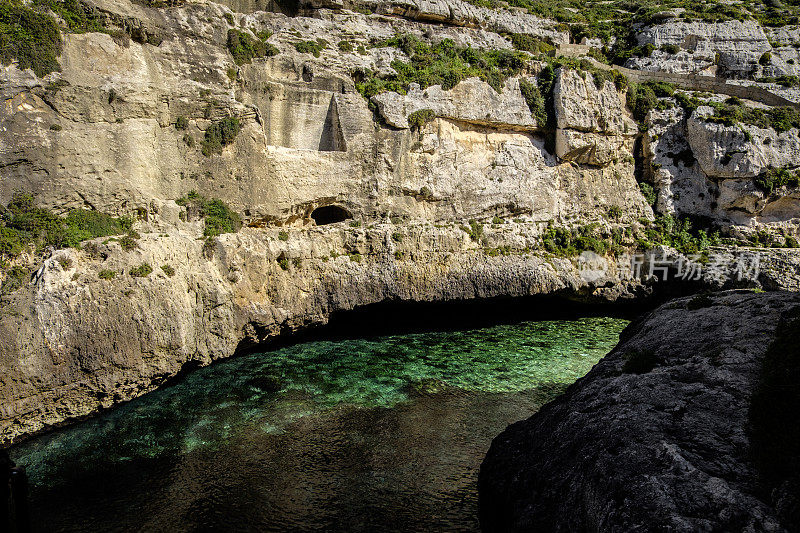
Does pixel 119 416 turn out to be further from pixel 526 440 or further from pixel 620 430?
A: pixel 620 430

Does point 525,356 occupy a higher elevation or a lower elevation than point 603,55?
lower

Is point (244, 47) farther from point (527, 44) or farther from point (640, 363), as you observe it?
point (640, 363)

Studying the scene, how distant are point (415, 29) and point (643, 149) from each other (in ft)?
45.7

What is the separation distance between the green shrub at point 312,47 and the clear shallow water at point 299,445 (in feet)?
40.7

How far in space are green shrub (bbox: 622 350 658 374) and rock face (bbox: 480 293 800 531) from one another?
0.05 feet

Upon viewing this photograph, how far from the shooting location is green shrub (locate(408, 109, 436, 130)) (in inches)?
837

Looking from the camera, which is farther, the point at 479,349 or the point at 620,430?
the point at 479,349

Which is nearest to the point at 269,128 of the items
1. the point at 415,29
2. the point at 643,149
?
the point at 415,29

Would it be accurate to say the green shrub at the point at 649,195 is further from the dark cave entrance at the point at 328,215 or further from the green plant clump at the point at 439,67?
the dark cave entrance at the point at 328,215

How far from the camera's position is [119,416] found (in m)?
13.6

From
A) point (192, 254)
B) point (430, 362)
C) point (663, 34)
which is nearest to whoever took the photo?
point (192, 254)

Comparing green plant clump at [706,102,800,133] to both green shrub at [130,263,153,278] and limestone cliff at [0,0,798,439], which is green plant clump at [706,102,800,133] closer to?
limestone cliff at [0,0,798,439]

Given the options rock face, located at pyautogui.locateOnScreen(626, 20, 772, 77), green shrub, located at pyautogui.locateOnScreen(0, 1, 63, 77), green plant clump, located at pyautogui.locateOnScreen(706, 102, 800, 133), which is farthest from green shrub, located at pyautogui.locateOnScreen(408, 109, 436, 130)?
rock face, located at pyautogui.locateOnScreen(626, 20, 772, 77)

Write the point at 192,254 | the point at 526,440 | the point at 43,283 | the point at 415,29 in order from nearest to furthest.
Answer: the point at 526,440 → the point at 43,283 → the point at 192,254 → the point at 415,29
